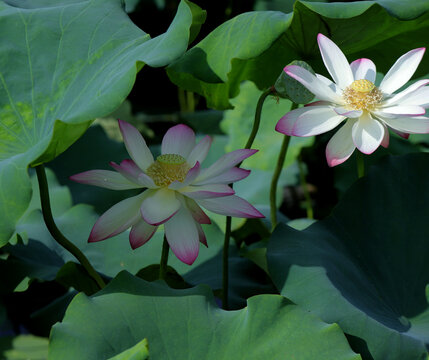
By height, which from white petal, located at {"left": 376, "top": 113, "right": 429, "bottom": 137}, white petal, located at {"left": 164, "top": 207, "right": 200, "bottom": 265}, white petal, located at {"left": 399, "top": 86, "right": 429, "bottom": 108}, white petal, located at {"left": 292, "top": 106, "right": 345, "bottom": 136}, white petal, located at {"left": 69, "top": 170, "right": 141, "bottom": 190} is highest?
white petal, located at {"left": 399, "top": 86, "right": 429, "bottom": 108}

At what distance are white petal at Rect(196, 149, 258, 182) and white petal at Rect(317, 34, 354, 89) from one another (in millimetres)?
211

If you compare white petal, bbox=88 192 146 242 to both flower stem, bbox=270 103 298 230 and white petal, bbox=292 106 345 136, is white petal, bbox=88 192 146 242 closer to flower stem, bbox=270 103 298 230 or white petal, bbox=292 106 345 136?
white petal, bbox=292 106 345 136

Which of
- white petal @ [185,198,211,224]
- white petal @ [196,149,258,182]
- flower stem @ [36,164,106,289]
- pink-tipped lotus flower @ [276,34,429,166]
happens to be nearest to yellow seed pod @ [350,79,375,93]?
pink-tipped lotus flower @ [276,34,429,166]

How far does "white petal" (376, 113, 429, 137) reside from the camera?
2.94ft

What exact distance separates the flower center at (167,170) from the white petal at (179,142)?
80 mm

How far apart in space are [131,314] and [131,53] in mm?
423

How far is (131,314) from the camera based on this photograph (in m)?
0.84

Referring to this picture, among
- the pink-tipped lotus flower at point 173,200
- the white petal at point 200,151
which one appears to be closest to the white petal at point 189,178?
the pink-tipped lotus flower at point 173,200

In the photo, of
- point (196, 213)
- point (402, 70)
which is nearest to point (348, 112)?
point (402, 70)

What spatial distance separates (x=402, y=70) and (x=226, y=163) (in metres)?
0.34

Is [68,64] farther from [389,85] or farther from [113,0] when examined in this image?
[389,85]

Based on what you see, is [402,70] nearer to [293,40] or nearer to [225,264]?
[293,40]

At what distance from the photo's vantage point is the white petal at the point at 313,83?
0.88 metres

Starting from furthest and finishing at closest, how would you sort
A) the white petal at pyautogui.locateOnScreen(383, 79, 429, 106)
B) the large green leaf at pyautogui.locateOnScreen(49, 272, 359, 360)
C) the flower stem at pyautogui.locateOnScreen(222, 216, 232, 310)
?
the flower stem at pyautogui.locateOnScreen(222, 216, 232, 310), the white petal at pyautogui.locateOnScreen(383, 79, 429, 106), the large green leaf at pyautogui.locateOnScreen(49, 272, 359, 360)
